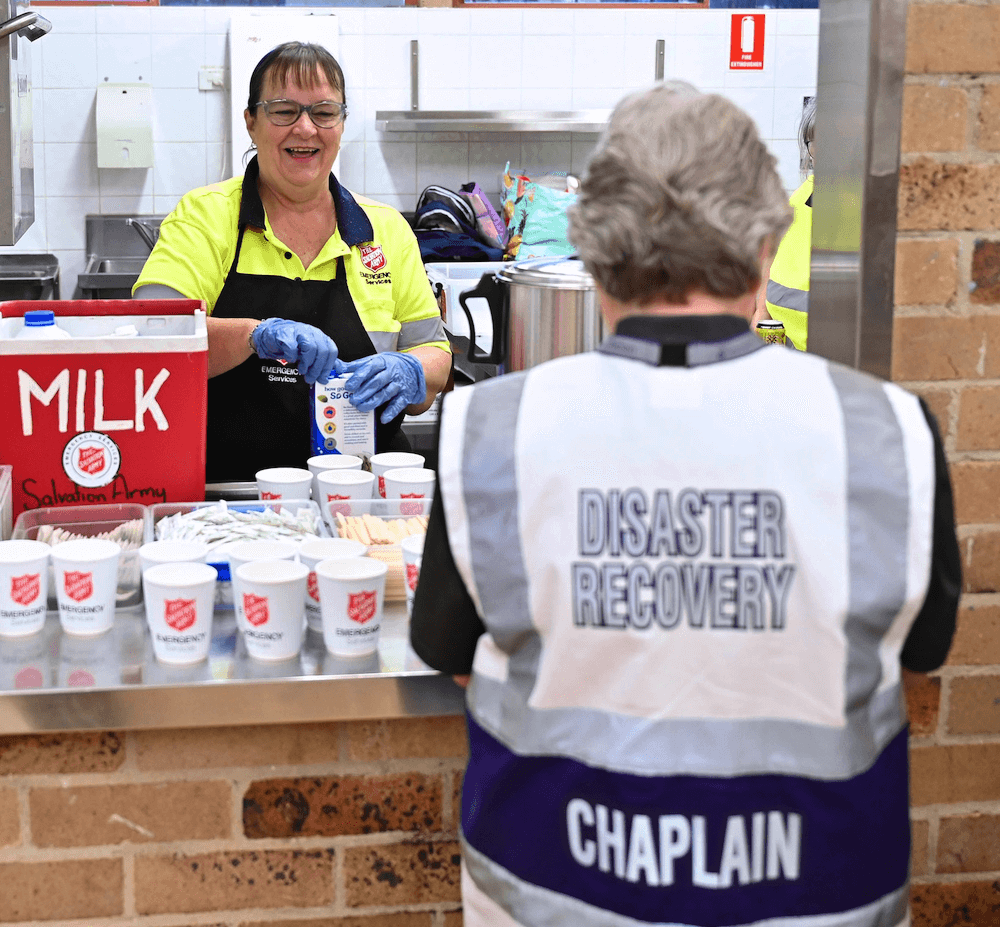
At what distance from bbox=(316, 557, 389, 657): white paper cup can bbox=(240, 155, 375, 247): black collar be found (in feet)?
4.28

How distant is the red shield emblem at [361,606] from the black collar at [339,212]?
136 centimetres

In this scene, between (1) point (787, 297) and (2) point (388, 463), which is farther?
(1) point (787, 297)

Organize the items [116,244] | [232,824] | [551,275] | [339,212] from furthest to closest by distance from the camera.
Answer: [116,244], [339,212], [551,275], [232,824]

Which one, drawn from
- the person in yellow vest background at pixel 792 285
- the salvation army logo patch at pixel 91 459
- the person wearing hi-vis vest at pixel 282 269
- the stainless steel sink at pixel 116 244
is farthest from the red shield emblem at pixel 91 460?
the stainless steel sink at pixel 116 244

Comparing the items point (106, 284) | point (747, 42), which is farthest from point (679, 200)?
point (747, 42)

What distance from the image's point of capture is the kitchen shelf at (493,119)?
4.74 m

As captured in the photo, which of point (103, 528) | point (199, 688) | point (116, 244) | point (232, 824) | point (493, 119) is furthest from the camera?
point (116, 244)

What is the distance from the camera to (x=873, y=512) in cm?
103

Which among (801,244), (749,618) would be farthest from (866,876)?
(801,244)

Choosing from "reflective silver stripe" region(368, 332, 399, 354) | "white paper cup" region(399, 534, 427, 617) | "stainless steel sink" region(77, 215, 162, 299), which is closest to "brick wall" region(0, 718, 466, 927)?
"white paper cup" region(399, 534, 427, 617)

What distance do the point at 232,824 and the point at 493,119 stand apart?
3722 mm

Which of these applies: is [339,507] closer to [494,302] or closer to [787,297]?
[494,302]

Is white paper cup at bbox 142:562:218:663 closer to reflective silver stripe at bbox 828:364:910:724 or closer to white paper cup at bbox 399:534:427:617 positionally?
white paper cup at bbox 399:534:427:617

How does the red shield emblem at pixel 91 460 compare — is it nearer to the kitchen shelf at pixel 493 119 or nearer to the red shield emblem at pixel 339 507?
the red shield emblem at pixel 339 507
